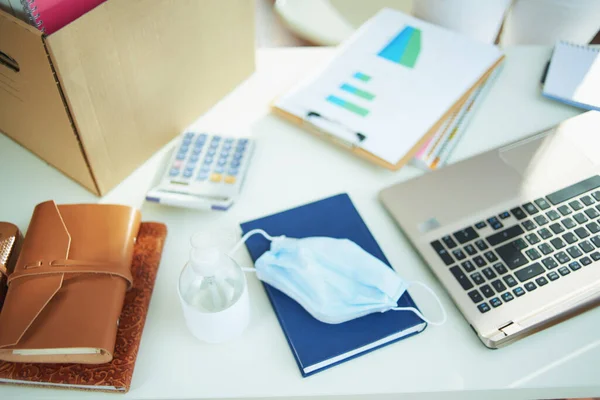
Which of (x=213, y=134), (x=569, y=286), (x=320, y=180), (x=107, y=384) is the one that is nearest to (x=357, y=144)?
(x=320, y=180)

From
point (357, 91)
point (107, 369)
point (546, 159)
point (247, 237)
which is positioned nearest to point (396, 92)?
point (357, 91)

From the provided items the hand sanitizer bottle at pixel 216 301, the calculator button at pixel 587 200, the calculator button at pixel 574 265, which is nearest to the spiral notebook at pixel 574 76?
the calculator button at pixel 587 200

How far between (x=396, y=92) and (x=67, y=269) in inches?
21.1

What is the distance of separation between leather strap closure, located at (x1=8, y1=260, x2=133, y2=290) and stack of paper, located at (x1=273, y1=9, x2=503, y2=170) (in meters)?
0.37

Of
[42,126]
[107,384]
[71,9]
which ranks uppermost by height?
[71,9]

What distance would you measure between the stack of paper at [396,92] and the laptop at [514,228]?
0.21ft

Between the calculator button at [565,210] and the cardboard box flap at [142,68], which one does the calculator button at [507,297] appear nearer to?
the calculator button at [565,210]

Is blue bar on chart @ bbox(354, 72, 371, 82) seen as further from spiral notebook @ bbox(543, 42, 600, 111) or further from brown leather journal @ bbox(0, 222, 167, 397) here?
brown leather journal @ bbox(0, 222, 167, 397)

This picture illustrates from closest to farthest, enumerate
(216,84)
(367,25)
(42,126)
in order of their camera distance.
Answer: (42,126)
(216,84)
(367,25)

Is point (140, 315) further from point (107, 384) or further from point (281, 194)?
point (281, 194)

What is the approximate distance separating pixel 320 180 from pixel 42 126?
371 mm

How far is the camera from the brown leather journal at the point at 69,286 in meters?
0.53

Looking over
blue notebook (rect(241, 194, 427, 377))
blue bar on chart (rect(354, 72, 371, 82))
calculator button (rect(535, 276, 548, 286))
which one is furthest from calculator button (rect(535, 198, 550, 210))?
blue bar on chart (rect(354, 72, 371, 82))

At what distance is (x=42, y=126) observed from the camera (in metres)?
0.69
